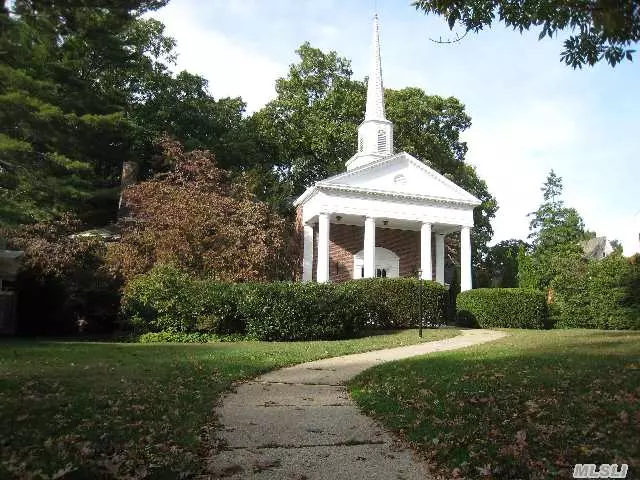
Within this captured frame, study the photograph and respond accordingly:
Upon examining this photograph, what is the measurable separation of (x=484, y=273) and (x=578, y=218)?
9002mm

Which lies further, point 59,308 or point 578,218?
point 578,218

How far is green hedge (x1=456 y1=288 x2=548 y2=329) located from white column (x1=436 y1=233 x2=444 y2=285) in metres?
6.51

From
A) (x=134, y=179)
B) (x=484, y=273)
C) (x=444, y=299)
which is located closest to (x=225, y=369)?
(x=444, y=299)

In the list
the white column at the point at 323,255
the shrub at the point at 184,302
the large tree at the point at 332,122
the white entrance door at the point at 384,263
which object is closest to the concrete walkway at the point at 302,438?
the shrub at the point at 184,302

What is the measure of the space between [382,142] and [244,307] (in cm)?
1640

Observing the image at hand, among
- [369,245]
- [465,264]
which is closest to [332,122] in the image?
[369,245]

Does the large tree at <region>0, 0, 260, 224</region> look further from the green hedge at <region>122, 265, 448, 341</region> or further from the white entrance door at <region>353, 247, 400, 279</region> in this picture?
the white entrance door at <region>353, 247, 400, 279</region>

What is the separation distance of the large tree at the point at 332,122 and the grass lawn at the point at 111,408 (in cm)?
2512

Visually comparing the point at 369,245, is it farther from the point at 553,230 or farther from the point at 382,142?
the point at 553,230

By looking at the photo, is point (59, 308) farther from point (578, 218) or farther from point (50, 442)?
point (578, 218)

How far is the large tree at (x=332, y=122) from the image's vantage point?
3575 centimetres

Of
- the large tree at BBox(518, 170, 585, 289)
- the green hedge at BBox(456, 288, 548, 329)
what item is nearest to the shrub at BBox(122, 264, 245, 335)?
the green hedge at BBox(456, 288, 548, 329)

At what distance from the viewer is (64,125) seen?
24.0 m

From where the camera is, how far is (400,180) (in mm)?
27109
